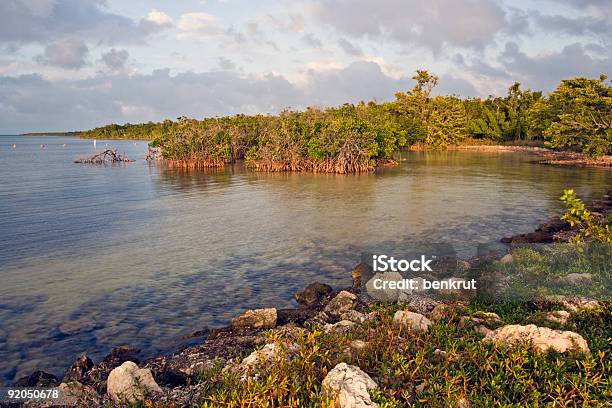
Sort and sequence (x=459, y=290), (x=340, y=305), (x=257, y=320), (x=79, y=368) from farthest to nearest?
(x=459, y=290), (x=340, y=305), (x=257, y=320), (x=79, y=368)

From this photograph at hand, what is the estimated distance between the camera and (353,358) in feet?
25.5

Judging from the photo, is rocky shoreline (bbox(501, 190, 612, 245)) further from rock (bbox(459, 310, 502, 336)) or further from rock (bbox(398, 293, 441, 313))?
rock (bbox(459, 310, 502, 336))

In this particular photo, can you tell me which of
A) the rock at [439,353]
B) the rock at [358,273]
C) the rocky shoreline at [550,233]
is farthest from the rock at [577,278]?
the rocky shoreline at [550,233]

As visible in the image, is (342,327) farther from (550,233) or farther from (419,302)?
(550,233)

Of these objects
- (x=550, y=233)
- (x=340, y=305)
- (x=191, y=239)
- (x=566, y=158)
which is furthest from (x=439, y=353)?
(x=566, y=158)

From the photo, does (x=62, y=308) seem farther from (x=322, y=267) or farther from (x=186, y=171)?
(x=186, y=171)

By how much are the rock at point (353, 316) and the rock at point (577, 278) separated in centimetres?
556

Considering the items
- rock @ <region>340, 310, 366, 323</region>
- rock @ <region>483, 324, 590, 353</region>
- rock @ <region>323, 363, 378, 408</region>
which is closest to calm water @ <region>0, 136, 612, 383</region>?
rock @ <region>340, 310, 366, 323</region>

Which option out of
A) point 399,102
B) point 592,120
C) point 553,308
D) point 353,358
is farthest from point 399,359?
point 399,102

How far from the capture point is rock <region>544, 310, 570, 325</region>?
9273 millimetres

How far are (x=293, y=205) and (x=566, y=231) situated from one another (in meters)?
17.3

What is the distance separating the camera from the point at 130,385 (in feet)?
26.7

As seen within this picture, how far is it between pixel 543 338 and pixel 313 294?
7457 mm

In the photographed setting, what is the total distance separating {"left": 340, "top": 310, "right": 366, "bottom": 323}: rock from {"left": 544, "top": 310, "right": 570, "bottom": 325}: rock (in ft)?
12.8
